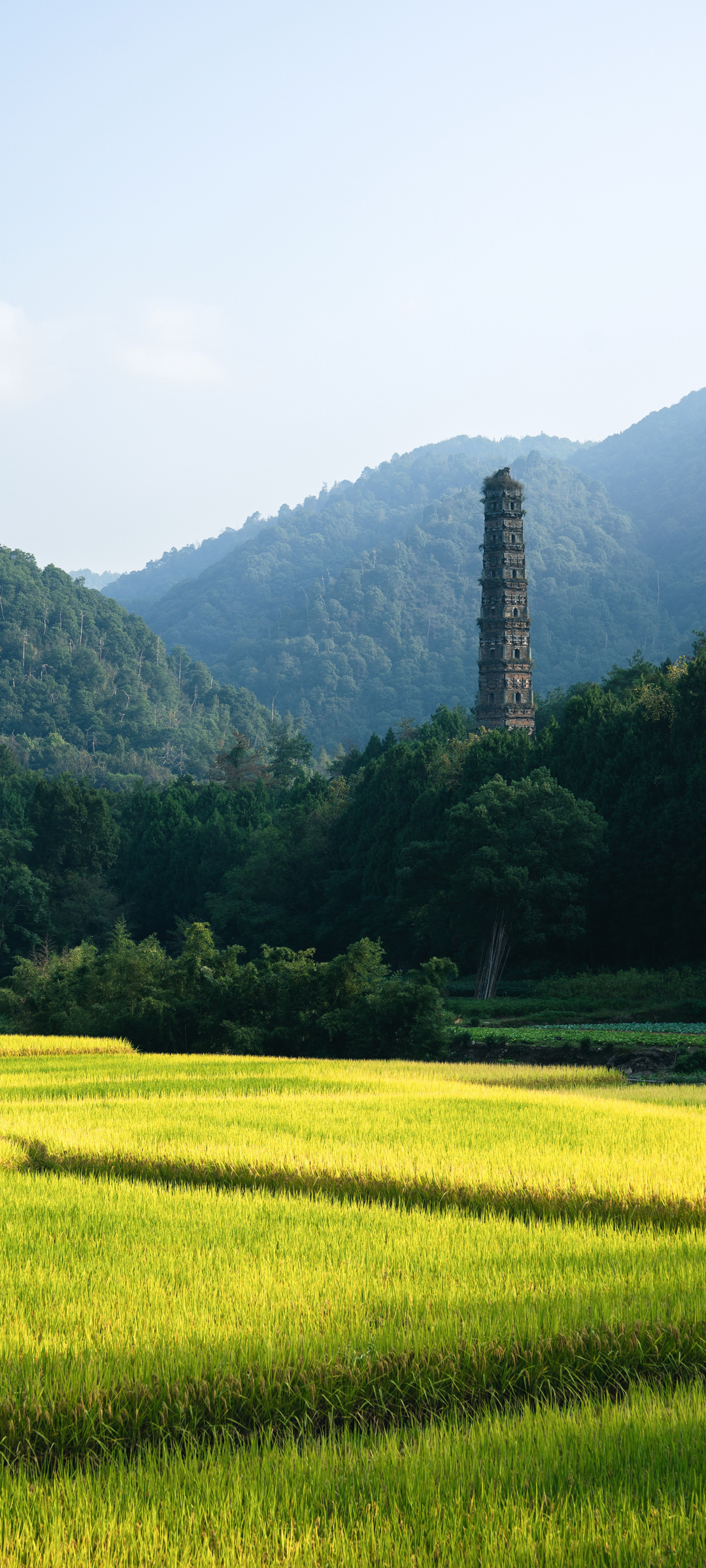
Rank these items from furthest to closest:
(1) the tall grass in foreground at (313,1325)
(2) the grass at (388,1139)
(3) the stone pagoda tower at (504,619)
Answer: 1. (3) the stone pagoda tower at (504,619)
2. (2) the grass at (388,1139)
3. (1) the tall grass in foreground at (313,1325)

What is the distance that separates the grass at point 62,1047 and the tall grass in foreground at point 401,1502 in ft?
76.3

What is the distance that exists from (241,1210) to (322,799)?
207ft

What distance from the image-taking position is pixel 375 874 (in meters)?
60.3

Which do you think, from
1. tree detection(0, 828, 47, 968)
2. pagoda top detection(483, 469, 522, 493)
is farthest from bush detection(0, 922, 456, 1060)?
pagoda top detection(483, 469, 522, 493)

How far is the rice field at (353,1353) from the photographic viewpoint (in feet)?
14.8

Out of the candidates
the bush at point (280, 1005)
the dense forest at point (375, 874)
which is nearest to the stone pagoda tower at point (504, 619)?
the dense forest at point (375, 874)

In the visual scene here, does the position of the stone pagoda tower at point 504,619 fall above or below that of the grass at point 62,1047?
above

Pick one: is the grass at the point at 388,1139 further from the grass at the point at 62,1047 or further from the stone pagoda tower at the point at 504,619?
the stone pagoda tower at the point at 504,619

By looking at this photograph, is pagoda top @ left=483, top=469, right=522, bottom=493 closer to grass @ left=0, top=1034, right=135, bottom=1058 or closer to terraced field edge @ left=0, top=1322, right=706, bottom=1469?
grass @ left=0, top=1034, right=135, bottom=1058

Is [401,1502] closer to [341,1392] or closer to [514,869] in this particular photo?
[341,1392]

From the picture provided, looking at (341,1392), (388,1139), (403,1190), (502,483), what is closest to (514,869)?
(388,1139)

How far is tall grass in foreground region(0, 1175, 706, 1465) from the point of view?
5883 mm

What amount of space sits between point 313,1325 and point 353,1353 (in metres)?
0.42

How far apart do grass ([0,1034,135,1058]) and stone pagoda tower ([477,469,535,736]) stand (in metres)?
54.4
